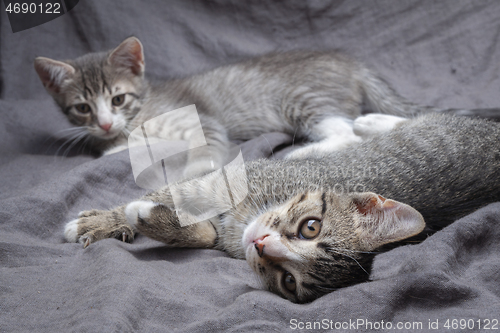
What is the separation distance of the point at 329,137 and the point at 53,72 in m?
1.27

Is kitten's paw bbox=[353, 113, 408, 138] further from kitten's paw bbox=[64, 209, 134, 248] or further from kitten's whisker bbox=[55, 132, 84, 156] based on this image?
kitten's whisker bbox=[55, 132, 84, 156]

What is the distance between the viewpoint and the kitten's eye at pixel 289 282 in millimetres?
923

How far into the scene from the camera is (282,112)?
6.75 feet

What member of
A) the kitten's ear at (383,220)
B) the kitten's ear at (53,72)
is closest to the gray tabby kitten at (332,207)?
the kitten's ear at (383,220)

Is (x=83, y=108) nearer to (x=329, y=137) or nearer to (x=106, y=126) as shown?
(x=106, y=126)

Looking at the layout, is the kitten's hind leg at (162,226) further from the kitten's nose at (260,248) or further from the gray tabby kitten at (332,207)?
the kitten's nose at (260,248)

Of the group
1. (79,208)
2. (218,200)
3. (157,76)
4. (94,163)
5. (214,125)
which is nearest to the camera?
(218,200)

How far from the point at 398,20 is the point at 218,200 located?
1.85 m

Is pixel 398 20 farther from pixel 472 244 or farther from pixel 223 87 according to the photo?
pixel 472 244

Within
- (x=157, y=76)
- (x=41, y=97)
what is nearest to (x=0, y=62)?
(x=41, y=97)

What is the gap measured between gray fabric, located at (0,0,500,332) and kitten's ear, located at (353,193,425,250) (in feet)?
0.31

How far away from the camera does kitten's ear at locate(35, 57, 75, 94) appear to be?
1.71 meters

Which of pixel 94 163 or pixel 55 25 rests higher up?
pixel 55 25

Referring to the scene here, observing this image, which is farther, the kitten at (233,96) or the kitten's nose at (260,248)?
the kitten at (233,96)
